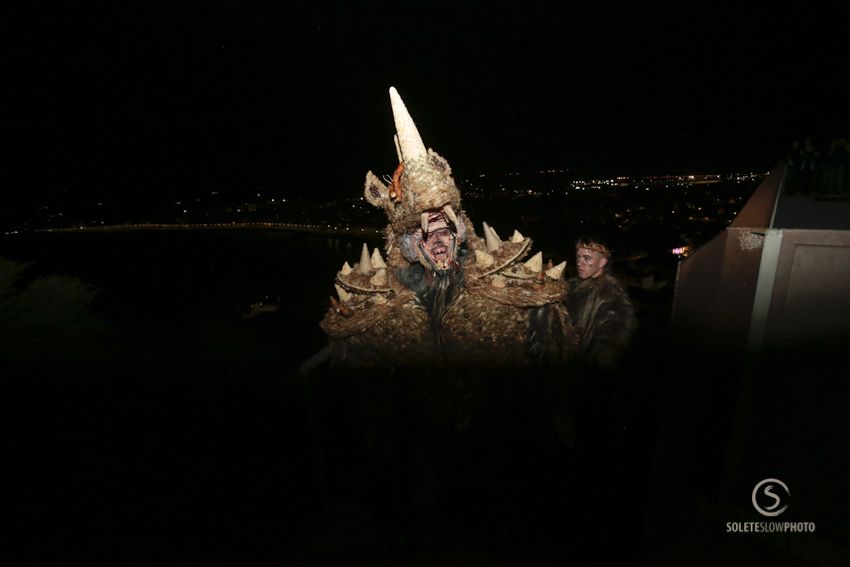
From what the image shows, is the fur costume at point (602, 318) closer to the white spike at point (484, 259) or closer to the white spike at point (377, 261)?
the white spike at point (484, 259)

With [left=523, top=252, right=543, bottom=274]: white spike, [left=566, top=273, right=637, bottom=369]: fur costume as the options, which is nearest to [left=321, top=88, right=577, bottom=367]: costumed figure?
[left=523, top=252, right=543, bottom=274]: white spike

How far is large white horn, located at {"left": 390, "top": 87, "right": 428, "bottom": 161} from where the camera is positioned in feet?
7.20

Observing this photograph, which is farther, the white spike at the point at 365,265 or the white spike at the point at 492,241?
the white spike at the point at 365,265

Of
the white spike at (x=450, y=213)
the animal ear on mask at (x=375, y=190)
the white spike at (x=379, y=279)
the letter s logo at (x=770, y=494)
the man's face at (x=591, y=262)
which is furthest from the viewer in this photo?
the man's face at (x=591, y=262)

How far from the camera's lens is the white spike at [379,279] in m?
2.34

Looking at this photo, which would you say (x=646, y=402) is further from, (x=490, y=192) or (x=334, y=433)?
(x=490, y=192)

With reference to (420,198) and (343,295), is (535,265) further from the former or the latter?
(343,295)

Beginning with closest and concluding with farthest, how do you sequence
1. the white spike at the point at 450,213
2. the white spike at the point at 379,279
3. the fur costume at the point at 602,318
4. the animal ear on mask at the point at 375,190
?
the fur costume at the point at 602,318, the white spike at the point at 450,213, the white spike at the point at 379,279, the animal ear on mask at the point at 375,190

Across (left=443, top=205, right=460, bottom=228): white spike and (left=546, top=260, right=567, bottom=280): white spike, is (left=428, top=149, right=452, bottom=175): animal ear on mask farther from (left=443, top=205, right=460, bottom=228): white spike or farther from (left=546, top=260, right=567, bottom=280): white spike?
(left=546, top=260, right=567, bottom=280): white spike

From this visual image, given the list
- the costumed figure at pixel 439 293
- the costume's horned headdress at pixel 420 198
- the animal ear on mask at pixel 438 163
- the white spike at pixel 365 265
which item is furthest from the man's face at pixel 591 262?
the white spike at pixel 365 265

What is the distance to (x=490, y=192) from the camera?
821cm

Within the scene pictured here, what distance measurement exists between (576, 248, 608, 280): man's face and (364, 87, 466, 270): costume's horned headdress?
0.85 meters

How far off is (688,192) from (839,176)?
787cm

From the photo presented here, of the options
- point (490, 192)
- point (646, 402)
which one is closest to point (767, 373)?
point (646, 402)
